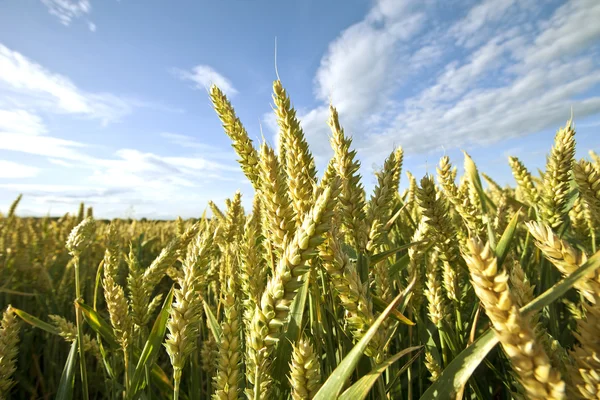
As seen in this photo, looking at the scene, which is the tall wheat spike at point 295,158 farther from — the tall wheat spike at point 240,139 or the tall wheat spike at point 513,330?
the tall wheat spike at point 513,330

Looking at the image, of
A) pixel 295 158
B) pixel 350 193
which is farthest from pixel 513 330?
pixel 295 158

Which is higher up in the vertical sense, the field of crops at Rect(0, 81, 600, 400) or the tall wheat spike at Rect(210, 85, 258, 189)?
the tall wheat spike at Rect(210, 85, 258, 189)

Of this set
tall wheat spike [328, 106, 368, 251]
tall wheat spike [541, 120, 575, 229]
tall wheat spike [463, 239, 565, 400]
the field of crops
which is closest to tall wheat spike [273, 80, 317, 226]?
the field of crops

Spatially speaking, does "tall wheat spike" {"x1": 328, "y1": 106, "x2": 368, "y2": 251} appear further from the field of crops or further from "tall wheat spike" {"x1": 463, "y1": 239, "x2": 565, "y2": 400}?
"tall wheat spike" {"x1": 463, "y1": 239, "x2": 565, "y2": 400}

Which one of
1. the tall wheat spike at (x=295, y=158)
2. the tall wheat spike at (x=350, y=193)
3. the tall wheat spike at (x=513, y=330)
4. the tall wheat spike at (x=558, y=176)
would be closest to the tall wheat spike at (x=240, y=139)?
the tall wheat spike at (x=295, y=158)

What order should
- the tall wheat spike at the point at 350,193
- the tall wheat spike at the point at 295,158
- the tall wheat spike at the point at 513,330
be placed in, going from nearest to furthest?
the tall wheat spike at the point at 513,330 < the tall wheat spike at the point at 295,158 < the tall wheat spike at the point at 350,193

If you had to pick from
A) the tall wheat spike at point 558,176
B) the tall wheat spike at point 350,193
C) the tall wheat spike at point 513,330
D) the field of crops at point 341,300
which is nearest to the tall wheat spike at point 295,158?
the field of crops at point 341,300

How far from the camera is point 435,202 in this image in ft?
4.83

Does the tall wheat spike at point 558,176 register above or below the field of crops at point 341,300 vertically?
above

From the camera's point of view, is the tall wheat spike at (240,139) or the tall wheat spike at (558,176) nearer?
the tall wheat spike at (240,139)

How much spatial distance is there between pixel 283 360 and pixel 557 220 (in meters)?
1.62

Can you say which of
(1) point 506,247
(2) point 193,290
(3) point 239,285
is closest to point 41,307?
(3) point 239,285

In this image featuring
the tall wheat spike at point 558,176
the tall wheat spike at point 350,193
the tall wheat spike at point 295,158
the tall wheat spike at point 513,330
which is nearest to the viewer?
the tall wheat spike at point 513,330

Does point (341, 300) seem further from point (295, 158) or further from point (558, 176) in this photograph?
point (558, 176)
